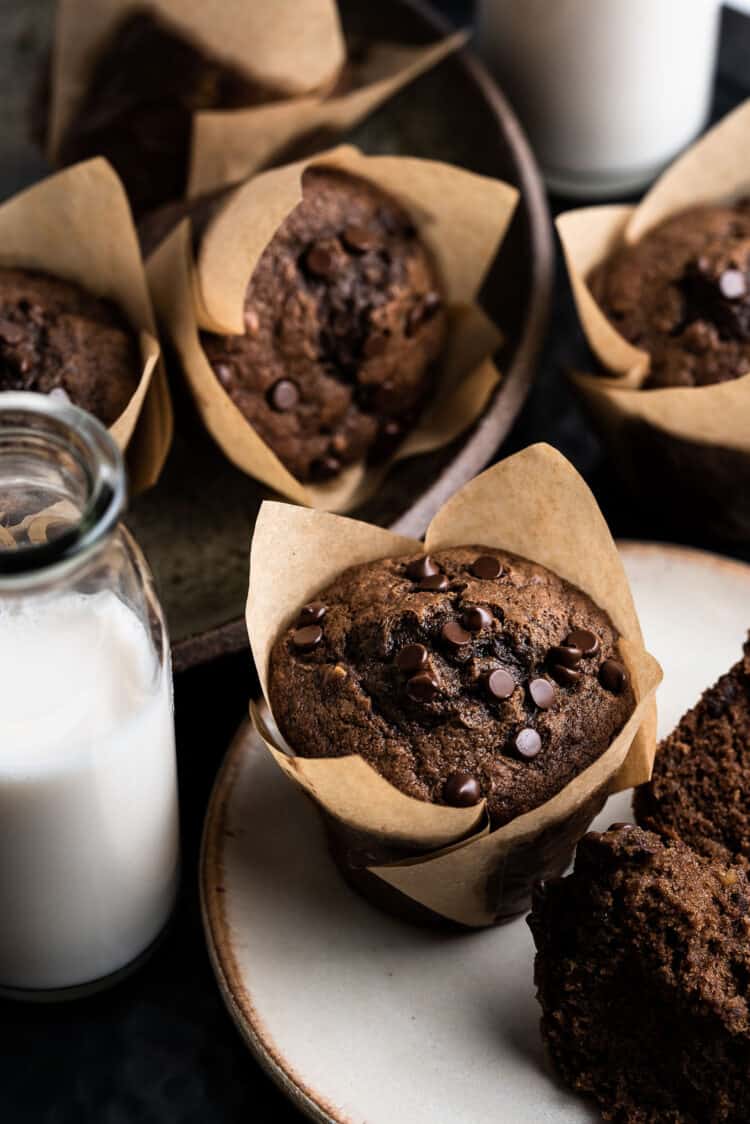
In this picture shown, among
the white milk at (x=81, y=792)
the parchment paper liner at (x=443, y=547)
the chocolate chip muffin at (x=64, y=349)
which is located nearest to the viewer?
the white milk at (x=81, y=792)

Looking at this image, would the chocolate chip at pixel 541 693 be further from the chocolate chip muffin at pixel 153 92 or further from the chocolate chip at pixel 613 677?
the chocolate chip muffin at pixel 153 92

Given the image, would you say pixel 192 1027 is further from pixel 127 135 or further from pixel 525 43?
pixel 525 43

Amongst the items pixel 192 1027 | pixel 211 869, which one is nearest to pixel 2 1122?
pixel 192 1027

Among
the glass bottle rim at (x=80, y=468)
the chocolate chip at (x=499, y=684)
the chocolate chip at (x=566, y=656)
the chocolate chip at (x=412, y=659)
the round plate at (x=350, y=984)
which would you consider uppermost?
the glass bottle rim at (x=80, y=468)

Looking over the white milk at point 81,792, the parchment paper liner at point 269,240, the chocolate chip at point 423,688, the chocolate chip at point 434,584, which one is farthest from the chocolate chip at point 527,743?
the parchment paper liner at point 269,240

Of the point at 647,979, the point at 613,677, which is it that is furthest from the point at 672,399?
the point at 647,979

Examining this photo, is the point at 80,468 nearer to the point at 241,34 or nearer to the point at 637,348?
the point at 637,348

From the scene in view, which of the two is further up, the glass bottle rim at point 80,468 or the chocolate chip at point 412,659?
the glass bottle rim at point 80,468
